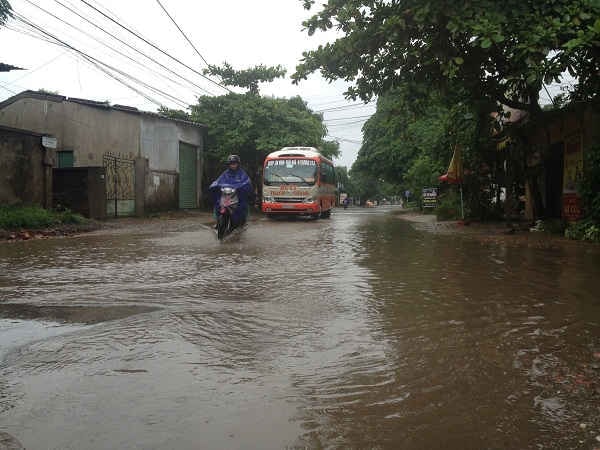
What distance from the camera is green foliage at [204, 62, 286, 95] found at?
27219 millimetres

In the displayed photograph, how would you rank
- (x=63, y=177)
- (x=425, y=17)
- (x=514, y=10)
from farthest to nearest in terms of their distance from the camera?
(x=63, y=177), (x=425, y=17), (x=514, y=10)

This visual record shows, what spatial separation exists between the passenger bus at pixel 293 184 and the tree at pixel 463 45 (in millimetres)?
7131

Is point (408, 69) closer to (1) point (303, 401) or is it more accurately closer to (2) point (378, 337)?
(2) point (378, 337)

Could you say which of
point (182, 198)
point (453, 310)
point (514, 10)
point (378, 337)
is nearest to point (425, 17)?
point (514, 10)

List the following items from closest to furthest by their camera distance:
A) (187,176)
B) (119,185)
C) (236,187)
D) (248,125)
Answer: (236,187) < (119,185) < (248,125) < (187,176)

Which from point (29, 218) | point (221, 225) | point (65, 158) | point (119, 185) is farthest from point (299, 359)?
point (65, 158)

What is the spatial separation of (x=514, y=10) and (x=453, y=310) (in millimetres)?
6571

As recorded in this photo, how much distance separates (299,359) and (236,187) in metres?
7.80

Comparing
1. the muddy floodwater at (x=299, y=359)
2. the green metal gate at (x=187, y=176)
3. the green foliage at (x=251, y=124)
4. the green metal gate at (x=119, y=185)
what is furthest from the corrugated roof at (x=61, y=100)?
the muddy floodwater at (x=299, y=359)

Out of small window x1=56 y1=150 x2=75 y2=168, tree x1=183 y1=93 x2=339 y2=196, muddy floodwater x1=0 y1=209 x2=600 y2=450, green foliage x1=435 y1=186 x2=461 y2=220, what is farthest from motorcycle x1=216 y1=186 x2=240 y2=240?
tree x1=183 y1=93 x2=339 y2=196

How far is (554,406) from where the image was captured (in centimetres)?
228

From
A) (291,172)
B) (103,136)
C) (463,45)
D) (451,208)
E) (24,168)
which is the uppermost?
(463,45)

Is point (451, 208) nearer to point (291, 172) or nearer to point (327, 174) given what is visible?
point (327, 174)

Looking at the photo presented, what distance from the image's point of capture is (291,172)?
19.4m
